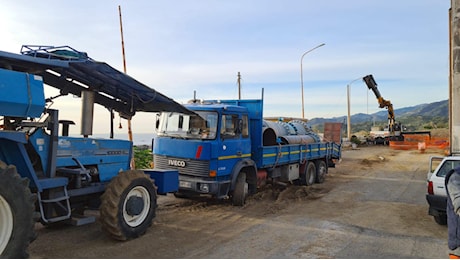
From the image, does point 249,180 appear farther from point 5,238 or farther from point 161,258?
point 5,238

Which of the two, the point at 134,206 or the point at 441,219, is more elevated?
the point at 134,206

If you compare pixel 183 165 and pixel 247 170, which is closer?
pixel 183 165

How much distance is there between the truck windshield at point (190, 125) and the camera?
8.99 metres

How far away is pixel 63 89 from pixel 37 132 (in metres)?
1.26

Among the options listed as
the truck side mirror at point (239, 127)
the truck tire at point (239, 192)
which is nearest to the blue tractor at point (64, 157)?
the truck tire at point (239, 192)

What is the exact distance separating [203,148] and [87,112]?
291 centimetres

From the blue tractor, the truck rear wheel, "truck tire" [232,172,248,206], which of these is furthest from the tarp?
the truck rear wheel

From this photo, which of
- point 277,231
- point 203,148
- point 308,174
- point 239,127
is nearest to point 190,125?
point 203,148

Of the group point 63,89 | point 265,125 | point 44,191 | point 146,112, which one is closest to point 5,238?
point 44,191

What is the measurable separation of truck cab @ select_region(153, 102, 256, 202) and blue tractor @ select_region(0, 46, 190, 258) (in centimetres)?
130

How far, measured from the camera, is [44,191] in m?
5.48

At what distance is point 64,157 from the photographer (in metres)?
5.91

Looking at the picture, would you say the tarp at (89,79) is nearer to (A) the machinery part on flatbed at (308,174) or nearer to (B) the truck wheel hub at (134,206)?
(B) the truck wheel hub at (134,206)

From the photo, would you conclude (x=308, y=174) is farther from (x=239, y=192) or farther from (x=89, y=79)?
(x=89, y=79)
